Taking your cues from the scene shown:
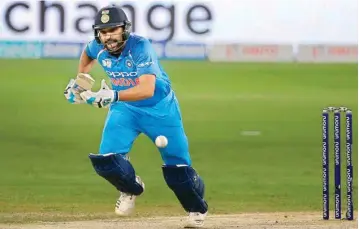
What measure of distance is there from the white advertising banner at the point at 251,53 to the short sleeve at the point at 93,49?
1151 cm

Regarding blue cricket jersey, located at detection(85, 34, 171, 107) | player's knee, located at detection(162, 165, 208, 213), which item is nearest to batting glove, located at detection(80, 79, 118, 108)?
blue cricket jersey, located at detection(85, 34, 171, 107)

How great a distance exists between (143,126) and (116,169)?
0.97 feet

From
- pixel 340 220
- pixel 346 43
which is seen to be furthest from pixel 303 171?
pixel 346 43

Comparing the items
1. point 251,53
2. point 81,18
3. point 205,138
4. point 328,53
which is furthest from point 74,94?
point 251,53

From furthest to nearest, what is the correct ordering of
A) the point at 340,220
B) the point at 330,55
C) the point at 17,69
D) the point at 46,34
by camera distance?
the point at 17,69 → the point at 330,55 → the point at 46,34 → the point at 340,220

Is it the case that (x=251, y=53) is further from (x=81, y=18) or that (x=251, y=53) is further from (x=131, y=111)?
(x=131, y=111)

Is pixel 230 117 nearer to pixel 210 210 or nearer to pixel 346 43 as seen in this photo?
pixel 346 43

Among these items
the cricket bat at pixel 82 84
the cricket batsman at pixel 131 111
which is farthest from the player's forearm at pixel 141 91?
the cricket bat at pixel 82 84

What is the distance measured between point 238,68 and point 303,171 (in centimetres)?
856

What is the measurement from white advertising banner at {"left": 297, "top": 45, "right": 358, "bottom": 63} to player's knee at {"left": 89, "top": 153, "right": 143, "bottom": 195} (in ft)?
37.5

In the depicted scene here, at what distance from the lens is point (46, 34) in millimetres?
17062

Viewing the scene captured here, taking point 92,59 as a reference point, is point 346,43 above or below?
below

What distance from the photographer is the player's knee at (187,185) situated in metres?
6.72

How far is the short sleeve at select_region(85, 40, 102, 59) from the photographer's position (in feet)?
22.0
